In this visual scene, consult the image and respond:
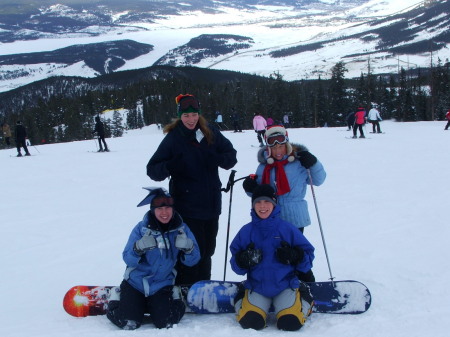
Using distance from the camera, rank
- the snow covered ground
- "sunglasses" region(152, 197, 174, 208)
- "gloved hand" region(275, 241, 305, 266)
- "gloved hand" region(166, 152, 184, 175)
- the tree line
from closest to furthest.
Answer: "gloved hand" region(275, 241, 305, 266)
the snow covered ground
"sunglasses" region(152, 197, 174, 208)
"gloved hand" region(166, 152, 184, 175)
the tree line

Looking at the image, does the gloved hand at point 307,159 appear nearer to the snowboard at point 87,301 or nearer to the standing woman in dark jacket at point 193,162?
the standing woman in dark jacket at point 193,162

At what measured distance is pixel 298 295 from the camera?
327 cm

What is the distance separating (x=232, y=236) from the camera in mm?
5844

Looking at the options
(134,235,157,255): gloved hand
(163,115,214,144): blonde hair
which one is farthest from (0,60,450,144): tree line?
(134,235,157,255): gloved hand

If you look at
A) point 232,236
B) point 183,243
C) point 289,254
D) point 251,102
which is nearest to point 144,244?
point 183,243

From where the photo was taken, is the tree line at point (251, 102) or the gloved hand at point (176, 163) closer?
the gloved hand at point (176, 163)

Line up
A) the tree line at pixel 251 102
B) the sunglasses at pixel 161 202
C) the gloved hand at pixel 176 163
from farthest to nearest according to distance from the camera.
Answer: the tree line at pixel 251 102, the gloved hand at pixel 176 163, the sunglasses at pixel 161 202

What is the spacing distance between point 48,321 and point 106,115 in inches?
3686

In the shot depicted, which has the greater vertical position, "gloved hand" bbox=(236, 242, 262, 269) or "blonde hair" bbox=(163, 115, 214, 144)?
"blonde hair" bbox=(163, 115, 214, 144)

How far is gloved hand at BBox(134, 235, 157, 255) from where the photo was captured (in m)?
3.38

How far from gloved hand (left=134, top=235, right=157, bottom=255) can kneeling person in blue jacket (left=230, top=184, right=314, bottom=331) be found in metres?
0.63

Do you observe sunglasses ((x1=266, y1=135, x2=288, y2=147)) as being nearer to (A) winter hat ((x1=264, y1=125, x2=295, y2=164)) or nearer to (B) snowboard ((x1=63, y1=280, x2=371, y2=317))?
(A) winter hat ((x1=264, y1=125, x2=295, y2=164))

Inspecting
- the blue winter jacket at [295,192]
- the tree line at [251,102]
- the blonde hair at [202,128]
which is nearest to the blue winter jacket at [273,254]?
the blue winter jacket at [295,192]

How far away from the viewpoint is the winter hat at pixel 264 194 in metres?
3.24
